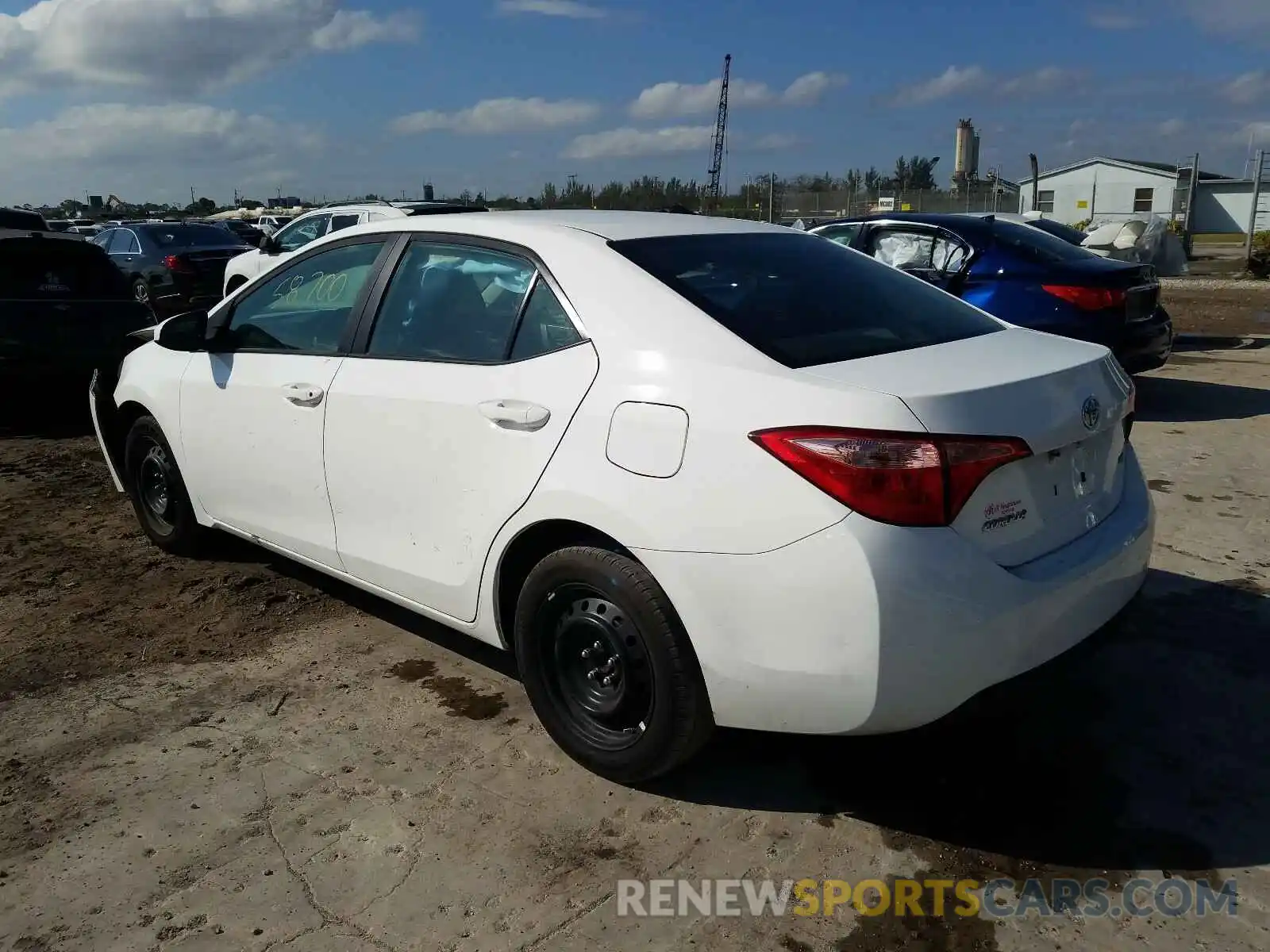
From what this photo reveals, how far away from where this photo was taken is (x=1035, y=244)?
316 inches

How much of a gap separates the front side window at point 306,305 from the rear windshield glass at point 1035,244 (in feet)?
18.5

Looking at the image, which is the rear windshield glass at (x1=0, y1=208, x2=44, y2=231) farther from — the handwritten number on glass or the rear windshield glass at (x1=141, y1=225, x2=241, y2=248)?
the handwritten number on glass

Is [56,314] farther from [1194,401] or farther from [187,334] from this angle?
[1194,401]

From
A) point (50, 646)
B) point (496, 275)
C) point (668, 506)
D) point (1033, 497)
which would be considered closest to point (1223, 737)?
point (1033, 497)

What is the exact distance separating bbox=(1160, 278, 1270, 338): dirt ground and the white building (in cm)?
2469

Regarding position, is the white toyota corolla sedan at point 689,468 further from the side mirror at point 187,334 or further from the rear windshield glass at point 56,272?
the rear windshield glass at point 56,272

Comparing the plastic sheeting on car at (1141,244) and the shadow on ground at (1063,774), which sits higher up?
the plastic sheeting on car at (1141,244)

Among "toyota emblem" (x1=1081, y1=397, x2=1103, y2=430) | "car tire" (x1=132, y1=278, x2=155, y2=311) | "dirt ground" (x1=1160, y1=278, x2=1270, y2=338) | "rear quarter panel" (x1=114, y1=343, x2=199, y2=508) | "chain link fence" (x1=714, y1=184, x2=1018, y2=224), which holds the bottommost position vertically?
"dirt ground" (x1=1160, y1=278, x2=1270, y2=338)

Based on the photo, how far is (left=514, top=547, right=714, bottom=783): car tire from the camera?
9.11 ft

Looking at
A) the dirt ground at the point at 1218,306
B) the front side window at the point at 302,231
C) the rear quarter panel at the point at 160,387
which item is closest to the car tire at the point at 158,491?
the rear quarter panel at the point at 160,387

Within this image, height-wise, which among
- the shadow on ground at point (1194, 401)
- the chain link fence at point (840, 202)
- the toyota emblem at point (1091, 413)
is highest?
the chain link fence at point (840, 202)

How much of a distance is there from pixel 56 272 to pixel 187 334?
17.1 ft

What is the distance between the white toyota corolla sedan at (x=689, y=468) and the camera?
2.50 m

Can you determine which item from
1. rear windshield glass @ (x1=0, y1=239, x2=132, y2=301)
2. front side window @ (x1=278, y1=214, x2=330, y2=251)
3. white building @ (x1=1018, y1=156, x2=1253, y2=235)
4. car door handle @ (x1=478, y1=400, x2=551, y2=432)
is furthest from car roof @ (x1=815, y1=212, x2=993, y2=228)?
white building @ (x1=1018, y1=156, x2=1253, y2=235)
